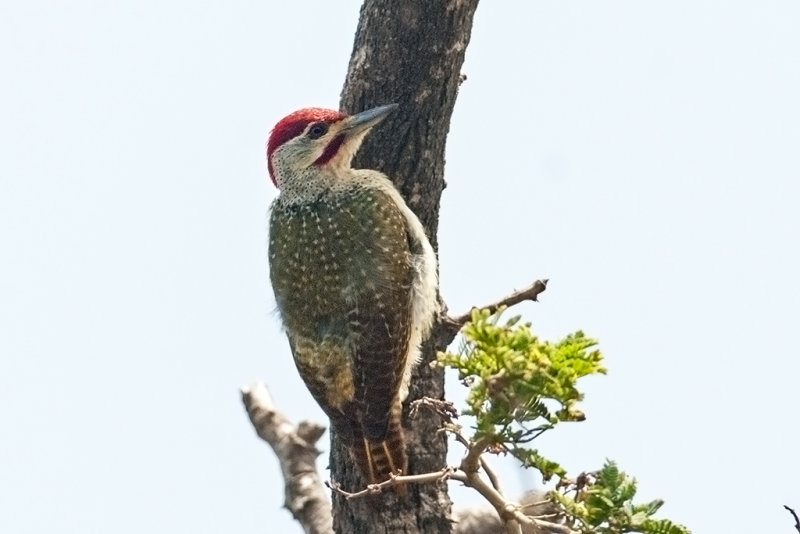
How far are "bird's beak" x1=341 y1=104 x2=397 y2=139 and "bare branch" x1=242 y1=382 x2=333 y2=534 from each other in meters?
1.99

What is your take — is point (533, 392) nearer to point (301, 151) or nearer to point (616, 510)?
point (616, 510)

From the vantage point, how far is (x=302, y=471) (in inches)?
299

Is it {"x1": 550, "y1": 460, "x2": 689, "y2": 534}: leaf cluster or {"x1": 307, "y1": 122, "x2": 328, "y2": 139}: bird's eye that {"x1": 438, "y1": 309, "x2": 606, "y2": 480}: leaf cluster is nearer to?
{"x1": 550, "y1": 460, "x2": 689, "y2": 534}: leaf cluster

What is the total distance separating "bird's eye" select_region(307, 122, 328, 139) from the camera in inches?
251

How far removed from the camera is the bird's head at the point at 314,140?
6289 mm

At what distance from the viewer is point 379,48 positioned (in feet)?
20.0

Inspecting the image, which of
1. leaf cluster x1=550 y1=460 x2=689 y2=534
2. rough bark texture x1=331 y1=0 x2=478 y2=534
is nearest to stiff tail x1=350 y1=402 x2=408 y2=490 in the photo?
rough bark texture x1=331 y1=0 x2=478 y2=534

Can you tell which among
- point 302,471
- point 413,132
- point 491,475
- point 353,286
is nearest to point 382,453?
point 353,286

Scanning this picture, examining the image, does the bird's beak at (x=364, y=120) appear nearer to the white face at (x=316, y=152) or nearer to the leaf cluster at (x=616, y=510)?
the white face at (x=316, y=152)

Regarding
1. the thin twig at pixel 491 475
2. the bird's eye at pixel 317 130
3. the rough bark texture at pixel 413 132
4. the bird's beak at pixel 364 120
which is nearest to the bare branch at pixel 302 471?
the rough bark texture at pixel 413 132

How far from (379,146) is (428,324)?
87 cm

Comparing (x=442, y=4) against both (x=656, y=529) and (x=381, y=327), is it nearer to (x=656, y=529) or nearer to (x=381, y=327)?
(x=381, y=327)

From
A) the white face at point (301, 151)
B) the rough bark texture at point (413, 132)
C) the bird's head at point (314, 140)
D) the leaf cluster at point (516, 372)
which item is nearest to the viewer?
the leaf cluster at point (516, 372)

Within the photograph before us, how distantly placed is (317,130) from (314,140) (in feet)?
0.16
